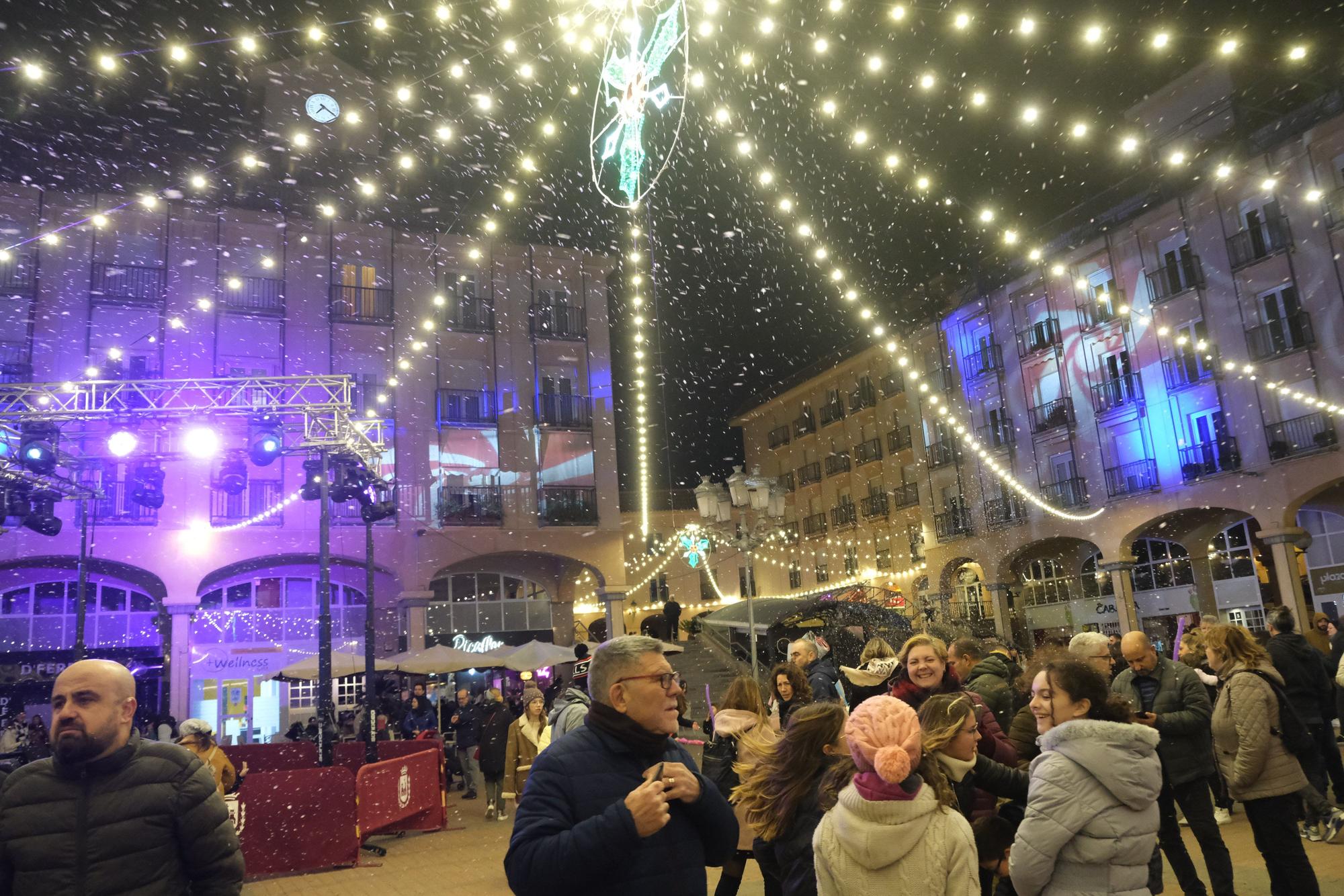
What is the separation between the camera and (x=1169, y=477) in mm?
23922

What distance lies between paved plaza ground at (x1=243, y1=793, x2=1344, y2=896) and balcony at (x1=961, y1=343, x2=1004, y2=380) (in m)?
22.2

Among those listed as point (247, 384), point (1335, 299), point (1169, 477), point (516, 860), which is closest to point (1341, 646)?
point (516, 860)

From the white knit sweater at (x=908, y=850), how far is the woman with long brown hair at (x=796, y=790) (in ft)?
1.98

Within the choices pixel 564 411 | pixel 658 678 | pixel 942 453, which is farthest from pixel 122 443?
pixel 942 453

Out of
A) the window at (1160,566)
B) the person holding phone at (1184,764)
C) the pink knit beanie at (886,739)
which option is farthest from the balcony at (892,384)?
the pink knit beanie at (886,739)

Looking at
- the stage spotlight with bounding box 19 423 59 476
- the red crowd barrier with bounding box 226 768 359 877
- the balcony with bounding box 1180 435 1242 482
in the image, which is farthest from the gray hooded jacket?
the balcony with bounding box 1180 435 1242 482

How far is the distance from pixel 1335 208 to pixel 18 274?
1128 inches

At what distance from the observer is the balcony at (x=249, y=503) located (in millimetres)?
22656

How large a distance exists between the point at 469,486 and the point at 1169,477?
17.7m

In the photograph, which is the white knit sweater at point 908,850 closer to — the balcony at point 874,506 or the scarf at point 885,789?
the scarf at point 885,789

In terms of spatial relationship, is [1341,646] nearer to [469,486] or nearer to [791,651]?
[791,651]

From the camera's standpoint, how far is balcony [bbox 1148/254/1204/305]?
23078 mm

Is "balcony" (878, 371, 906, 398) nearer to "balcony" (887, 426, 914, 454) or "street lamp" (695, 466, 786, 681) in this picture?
"balcony" (887, 426, 914, 454)

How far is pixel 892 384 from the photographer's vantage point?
112 ft
